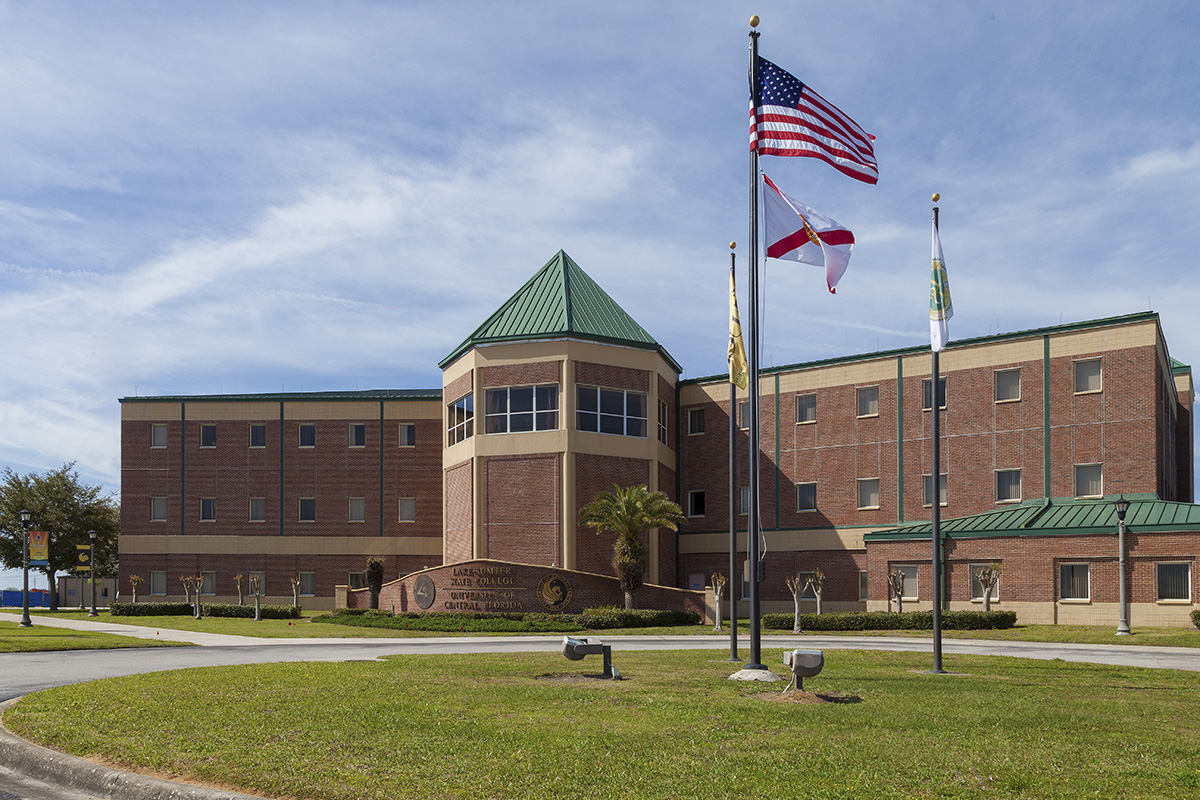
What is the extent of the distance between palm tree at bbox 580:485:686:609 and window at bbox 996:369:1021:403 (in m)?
14.3

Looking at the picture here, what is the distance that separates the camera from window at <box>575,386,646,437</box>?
46656 millimetres

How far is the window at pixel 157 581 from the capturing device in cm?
5741

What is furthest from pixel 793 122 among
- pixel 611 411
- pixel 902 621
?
pixel 611 411

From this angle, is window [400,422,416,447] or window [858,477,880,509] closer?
window [858,477,880,509]

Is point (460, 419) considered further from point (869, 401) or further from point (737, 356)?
point (737, 356)

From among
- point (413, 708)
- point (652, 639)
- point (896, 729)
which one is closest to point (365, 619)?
point (652, 639)

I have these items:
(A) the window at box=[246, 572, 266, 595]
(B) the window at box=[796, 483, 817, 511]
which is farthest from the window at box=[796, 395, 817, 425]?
(A) the window at box=[246, 572, 266, 595]

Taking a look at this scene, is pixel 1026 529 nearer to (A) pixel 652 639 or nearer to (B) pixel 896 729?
(A) pixel 652 639

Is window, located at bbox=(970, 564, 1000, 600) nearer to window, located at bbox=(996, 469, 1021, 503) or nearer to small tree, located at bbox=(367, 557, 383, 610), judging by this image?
window, located at bbox=(996, 469, 1021, 503)

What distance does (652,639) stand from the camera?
3158 centimetres

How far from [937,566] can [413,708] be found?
11.0m

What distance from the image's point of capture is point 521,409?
Answer: 4700cm

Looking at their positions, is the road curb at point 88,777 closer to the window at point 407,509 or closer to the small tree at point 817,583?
the small tree at point 817,583

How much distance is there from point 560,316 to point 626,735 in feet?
125
